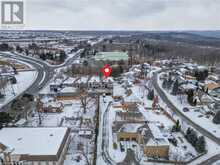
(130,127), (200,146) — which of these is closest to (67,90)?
(130,127)

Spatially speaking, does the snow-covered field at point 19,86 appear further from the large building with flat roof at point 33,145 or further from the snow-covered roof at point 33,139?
the large building with flat roof at point 33,145

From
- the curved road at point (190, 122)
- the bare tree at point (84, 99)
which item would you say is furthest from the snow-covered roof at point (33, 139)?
the curved road at point (190, 122)

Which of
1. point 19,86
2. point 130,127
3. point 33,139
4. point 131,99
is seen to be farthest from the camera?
point 19,86

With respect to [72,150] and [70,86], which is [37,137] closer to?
[72,150]

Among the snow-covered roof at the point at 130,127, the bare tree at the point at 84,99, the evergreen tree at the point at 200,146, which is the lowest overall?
the evergreen tree at the point at 200,146

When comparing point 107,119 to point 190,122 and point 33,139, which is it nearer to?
Result: point 33,139

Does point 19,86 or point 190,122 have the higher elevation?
point 19,86

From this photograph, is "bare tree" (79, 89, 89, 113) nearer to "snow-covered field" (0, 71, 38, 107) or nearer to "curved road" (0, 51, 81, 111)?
"curved road" (0, 51, 81, 111)
